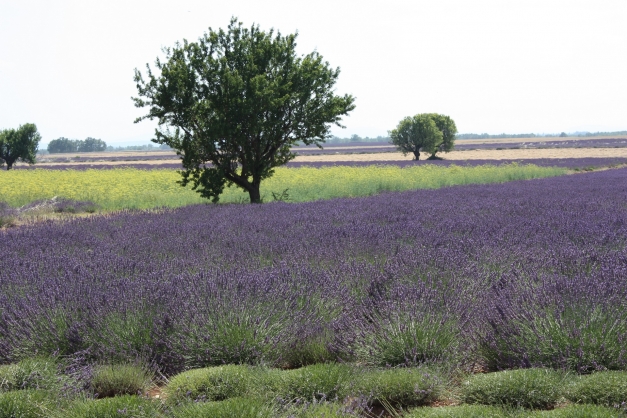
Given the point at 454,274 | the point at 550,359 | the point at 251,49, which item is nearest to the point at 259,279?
the point at 454,274

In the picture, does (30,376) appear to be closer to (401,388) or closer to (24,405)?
(24,405)

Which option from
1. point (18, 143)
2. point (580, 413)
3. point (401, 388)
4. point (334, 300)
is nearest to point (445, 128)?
point (18, 143)

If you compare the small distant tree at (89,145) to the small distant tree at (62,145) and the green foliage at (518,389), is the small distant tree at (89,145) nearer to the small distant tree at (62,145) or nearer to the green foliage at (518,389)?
the small distant tree at (62,145)

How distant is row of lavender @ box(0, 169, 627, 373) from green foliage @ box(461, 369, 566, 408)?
0.24m

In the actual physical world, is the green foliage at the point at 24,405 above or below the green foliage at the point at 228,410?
below

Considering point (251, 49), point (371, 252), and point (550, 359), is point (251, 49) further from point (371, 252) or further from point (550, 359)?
point (550, 359)

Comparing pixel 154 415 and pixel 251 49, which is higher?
pixel 251 49

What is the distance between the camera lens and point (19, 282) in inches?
207

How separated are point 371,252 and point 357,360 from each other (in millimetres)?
2269

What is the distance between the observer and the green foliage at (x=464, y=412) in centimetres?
292

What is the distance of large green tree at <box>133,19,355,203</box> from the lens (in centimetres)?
1456

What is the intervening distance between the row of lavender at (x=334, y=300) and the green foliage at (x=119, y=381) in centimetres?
24

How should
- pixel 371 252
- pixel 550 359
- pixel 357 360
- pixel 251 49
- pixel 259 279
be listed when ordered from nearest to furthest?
pixel 550 359
pixel 357 360
pixel 259 279
pixel 371 252
pixel 251 49

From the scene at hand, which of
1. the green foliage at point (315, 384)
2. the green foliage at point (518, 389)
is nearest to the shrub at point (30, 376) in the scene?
the green foliage at point (315, 384)
